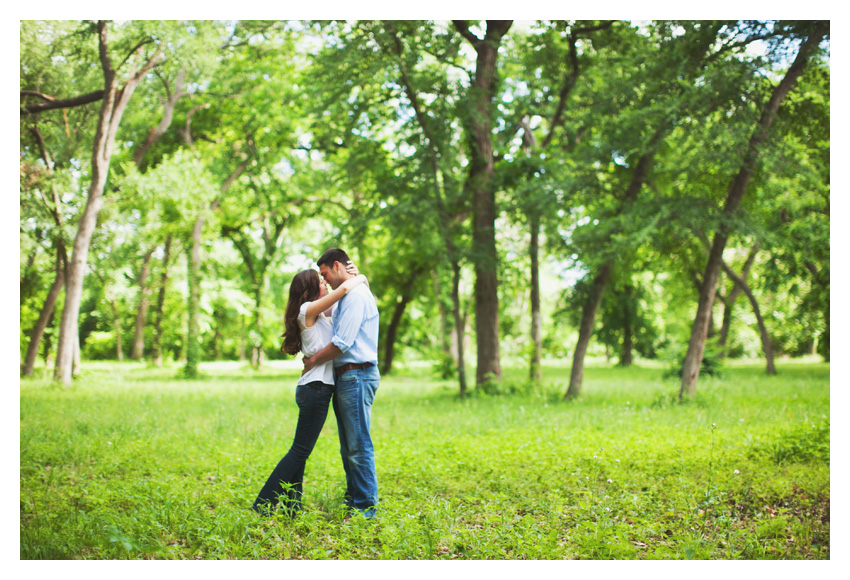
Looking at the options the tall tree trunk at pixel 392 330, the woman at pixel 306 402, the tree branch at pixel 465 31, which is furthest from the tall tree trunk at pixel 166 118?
the woman at pixel 306 402

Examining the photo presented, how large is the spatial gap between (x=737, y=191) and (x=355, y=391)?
8.26 m

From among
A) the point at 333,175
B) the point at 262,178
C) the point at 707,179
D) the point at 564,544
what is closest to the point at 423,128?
the point at 333,175

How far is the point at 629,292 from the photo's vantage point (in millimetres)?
26094

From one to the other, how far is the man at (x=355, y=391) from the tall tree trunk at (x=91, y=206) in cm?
1097

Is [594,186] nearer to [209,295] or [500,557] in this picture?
[500,557]

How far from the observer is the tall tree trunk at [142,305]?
25328 millimetres

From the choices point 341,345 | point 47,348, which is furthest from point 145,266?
point 341,345

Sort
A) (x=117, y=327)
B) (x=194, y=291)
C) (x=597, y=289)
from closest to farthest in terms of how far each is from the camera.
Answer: (x=597, y=289), (x=194, y=291), (x=117, y=327)

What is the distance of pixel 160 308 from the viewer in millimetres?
26750

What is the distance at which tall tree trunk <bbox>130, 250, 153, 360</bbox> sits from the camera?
83.1 feet

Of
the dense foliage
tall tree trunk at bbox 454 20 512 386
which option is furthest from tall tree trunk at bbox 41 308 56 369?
tall tree trunk at bbox 454 20 512 386

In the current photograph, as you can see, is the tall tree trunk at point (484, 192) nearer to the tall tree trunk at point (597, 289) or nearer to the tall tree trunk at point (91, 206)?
the tall tree trunk at point (597, 289)

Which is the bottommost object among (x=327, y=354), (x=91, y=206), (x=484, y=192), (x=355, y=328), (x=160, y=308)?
(x=327, y=354)

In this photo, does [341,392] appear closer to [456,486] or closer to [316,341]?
[316,341]
